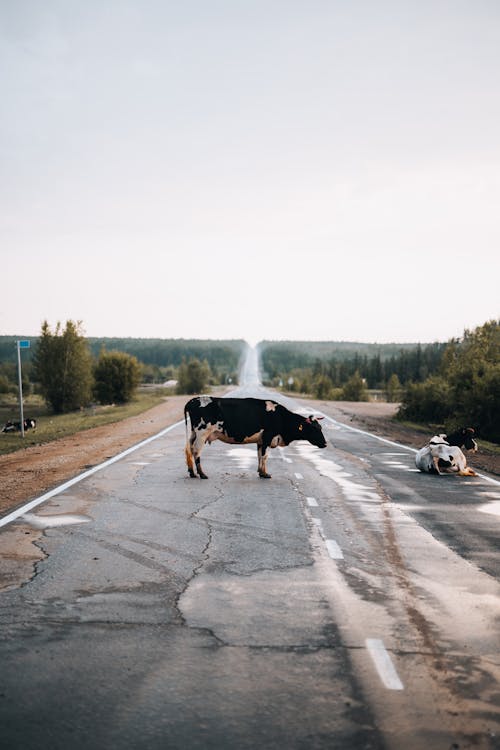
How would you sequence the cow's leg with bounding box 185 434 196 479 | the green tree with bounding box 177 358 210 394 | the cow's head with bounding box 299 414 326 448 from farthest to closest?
the green tree with bounding box 177 358 210 394 → the cow's head with bounding box 299 414 326 448 → the cow's leg with bounding box 185 434 196 479

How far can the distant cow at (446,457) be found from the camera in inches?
619

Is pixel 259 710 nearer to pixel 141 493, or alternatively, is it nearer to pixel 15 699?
pixel 15 699

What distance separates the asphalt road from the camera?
395cm

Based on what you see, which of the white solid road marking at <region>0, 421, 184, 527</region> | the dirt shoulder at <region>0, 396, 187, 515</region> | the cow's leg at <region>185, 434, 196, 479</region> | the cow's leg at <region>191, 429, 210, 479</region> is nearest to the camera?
the white solid road marking at <region>0, 421, 184, 527</region>

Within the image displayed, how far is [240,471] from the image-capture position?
1553 centimetres

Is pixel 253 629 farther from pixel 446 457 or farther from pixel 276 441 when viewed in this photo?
pixel 446 457

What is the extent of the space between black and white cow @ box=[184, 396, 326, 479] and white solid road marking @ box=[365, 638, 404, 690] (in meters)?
8.79

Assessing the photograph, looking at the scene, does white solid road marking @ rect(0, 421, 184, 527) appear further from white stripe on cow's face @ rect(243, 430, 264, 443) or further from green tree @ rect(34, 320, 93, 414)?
green tree @ rect(34, 320, 93, 414)

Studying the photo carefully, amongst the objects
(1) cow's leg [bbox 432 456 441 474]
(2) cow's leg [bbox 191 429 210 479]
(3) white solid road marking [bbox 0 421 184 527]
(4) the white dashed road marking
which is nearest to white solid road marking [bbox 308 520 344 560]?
(4) the white dashed road marking

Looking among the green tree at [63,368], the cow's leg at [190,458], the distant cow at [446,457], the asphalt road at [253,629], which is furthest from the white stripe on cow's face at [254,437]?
the green tree at [63,368]

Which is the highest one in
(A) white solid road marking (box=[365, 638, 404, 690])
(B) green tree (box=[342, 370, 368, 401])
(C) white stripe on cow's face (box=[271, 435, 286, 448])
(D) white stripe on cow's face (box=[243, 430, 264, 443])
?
(D) white stripe on cow's face (box=[243, 430, 264, 443])

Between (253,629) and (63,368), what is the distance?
222 ft

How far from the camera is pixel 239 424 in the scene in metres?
14.0

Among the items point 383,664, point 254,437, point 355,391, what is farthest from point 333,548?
point 355,391
